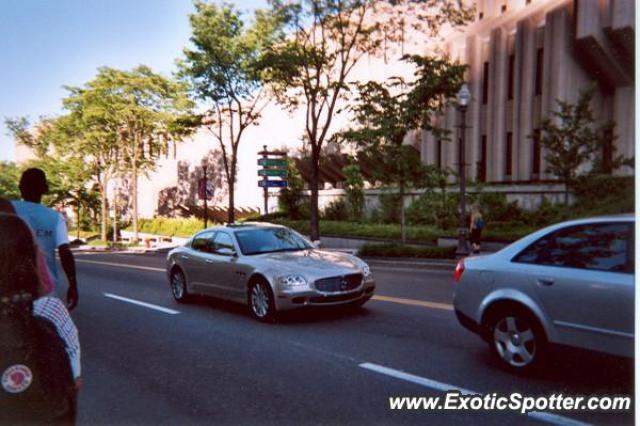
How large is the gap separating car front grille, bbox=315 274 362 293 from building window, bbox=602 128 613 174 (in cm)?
1331

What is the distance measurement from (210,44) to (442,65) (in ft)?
38.5

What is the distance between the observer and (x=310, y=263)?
353 inches

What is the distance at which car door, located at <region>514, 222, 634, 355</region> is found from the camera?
4914 mm

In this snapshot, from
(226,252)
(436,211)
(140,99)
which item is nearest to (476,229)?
(436,211)

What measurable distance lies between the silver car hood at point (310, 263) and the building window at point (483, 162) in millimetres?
21307

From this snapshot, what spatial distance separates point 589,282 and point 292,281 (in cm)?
446

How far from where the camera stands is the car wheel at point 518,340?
5660 mm

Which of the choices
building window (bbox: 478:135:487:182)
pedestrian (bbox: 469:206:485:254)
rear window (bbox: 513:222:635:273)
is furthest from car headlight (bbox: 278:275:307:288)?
building window (bbox: 478:135:487:182)

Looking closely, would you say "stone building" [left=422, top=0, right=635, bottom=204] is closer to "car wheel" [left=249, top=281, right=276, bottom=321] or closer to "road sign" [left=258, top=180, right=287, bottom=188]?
"road sign" [left=258, top=180, right=287, bottom=188]

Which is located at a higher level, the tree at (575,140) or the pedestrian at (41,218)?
the tree at (575,140)

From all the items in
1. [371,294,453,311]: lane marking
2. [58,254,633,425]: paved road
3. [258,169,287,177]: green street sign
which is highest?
[258,169,287,177]: green street sign

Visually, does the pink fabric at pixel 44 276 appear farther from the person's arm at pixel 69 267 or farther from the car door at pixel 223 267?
the car door at pixel 223 267

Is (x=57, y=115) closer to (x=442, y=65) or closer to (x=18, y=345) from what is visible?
(x=442, y=65)

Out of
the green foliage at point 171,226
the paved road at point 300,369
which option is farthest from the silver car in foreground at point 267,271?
the green foliage at point 171,226
